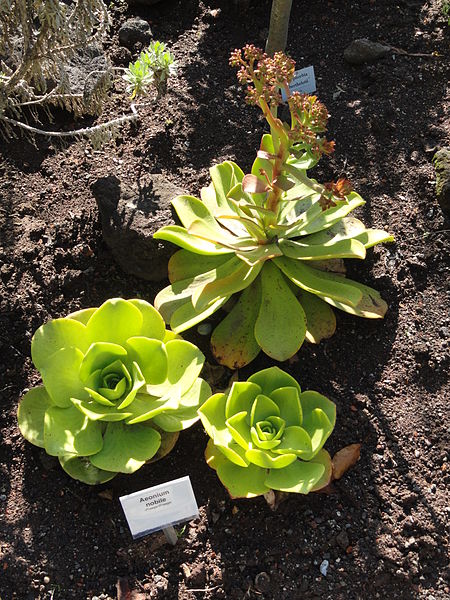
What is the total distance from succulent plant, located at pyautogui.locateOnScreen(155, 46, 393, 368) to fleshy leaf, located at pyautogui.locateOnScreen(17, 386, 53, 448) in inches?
20.3

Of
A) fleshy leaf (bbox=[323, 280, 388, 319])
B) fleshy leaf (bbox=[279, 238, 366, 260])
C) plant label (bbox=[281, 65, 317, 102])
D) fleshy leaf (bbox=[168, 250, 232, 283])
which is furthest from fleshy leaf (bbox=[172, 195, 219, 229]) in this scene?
plant label (bbox=[281, 65, 317, 102])

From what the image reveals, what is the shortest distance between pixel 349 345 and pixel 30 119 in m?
1.87

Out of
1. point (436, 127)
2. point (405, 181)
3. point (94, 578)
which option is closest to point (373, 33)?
point (436, 127)

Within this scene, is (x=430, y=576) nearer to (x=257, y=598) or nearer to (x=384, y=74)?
(x=257, y=598)

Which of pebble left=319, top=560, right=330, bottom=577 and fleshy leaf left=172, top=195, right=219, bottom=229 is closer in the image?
pebble left=319, top=560, right=330, bottom=577

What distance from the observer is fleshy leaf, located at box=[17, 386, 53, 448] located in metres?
2.10

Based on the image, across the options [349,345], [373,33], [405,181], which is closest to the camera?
[349,345]

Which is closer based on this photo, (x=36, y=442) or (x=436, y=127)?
(x=36, y=442)

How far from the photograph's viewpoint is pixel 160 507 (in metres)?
1.90

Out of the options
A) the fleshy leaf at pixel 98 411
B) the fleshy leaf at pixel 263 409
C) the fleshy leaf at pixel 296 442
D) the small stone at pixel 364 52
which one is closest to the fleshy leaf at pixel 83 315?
the fleshy leaf at pixel 98 411

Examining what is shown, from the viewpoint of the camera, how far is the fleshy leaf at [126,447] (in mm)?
1993

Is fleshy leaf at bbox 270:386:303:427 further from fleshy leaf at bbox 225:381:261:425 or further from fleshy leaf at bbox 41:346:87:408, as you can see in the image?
fleshy leaf at bbox 41:346:87:408

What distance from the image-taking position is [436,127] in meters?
2.95

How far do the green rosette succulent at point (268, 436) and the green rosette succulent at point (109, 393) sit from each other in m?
0.13
